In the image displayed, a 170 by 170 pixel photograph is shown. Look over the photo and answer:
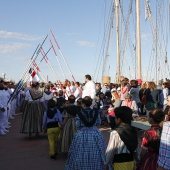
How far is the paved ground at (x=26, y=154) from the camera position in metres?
6.56

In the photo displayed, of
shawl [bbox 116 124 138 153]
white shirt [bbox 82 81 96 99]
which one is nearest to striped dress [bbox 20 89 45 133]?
white shirt [bbox 82 81 96 99]

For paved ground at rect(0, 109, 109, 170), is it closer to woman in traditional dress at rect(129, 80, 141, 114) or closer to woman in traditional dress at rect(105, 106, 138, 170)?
woman in traditional dress at rect(129, 80, 141, 114)

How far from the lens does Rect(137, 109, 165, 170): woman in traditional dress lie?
12.4ft

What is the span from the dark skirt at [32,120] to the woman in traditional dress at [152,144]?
21.6 feet

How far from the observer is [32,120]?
Result: 10.1m

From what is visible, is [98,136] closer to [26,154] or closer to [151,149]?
[151,149]

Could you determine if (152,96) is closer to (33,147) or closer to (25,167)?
(33,147)

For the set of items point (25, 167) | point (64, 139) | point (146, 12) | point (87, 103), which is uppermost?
point (146, 12)

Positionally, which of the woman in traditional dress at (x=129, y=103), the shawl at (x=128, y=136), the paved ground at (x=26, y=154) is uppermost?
the woman in traditional dress at (x=129, y=103)

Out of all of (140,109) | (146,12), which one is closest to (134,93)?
(140,109)

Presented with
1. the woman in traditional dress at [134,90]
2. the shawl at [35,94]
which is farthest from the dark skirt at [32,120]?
the woman in traditional dress at [134,90]

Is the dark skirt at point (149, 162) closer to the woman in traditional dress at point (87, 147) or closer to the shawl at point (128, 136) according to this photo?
the shawl at point (128, 136)

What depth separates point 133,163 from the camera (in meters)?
4.16

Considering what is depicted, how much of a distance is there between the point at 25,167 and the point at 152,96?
5.59m
